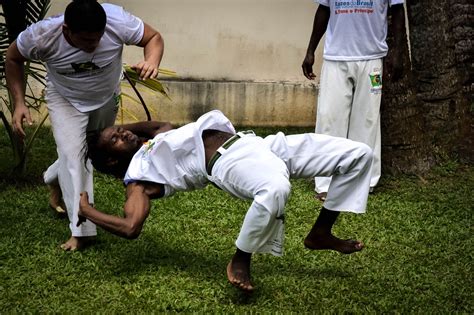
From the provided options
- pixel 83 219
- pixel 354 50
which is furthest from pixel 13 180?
pixel 354 50

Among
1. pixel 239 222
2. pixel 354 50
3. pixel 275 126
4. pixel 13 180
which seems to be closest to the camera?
pixel 239 222

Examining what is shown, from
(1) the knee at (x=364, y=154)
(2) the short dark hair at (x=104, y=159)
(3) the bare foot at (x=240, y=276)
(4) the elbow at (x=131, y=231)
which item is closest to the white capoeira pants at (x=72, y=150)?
(2) the short dark hair at (x=104, y=159)

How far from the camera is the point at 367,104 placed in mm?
5969

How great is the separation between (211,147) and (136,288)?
0.90 meters

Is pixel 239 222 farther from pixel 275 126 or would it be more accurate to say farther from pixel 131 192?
pixel 275 126

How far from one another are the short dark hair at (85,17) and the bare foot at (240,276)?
62.4 inches

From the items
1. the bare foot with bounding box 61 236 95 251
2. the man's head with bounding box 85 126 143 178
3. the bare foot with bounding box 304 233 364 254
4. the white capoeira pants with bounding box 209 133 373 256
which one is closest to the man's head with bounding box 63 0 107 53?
the man's head with bounding box 85 126 143 178

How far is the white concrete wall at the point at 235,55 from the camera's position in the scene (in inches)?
337

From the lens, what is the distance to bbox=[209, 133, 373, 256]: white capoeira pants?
3834 mm

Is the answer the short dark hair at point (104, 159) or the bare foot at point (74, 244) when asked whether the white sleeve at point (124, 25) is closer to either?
the short dark hair at point (104, 159)

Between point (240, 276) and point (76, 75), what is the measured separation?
176 cm

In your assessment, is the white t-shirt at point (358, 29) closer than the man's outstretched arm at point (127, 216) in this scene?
No

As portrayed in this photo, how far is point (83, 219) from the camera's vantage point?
409 centimetres

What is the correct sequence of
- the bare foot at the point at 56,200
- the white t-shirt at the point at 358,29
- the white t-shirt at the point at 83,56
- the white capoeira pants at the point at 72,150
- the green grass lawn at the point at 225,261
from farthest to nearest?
the white t-shirt at the point at 358,29 → the bare foot at the point at 56,200 → the white capoeira pants at the point at 72,150 → the white t-shirt at the point at 83,56 → the green grass lawn at the point at 225,261
